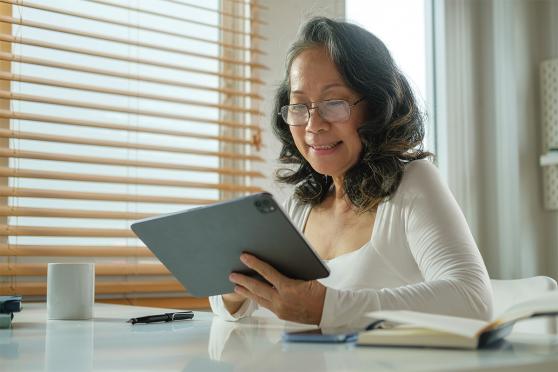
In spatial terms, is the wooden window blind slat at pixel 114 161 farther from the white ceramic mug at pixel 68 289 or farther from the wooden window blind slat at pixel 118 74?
the white ceramic mug at pixel 68 289

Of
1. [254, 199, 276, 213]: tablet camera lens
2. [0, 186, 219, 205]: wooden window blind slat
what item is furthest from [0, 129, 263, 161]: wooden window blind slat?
[254, 199, 276, 213]: tablet camera lens

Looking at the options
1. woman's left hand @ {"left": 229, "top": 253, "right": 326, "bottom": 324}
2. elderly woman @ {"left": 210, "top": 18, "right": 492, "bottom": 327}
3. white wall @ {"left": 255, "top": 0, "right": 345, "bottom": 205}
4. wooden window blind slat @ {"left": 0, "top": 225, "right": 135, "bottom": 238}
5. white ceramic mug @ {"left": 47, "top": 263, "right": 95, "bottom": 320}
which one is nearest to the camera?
woman's left hand @ {"left": 229, "top": 253, "right": 326, "bottom": 324}

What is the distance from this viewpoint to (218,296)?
1.55 metres

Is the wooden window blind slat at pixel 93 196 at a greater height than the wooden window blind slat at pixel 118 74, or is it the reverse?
the wooden window blind slat at pixel 118 74

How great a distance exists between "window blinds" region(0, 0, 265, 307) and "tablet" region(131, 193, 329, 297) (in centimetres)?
98

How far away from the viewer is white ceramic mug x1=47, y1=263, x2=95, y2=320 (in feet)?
4.97

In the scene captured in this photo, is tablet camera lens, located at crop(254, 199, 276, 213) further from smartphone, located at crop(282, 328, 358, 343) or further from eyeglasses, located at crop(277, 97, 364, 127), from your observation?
eyeglasses, located at crop(277, 97, 364, 127)

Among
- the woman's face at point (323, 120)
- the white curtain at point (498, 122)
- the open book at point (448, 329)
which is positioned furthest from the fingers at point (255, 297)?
the white curtain at point (498, 122)

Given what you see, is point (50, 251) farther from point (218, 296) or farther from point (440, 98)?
point (440, 98)

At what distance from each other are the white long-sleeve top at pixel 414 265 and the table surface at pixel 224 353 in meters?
0.16

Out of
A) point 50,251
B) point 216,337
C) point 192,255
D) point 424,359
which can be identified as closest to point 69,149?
point 50,251

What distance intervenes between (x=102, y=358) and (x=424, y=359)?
40 centimetres

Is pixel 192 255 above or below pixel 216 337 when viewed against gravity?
above

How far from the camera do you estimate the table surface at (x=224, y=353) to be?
0.81 meters
